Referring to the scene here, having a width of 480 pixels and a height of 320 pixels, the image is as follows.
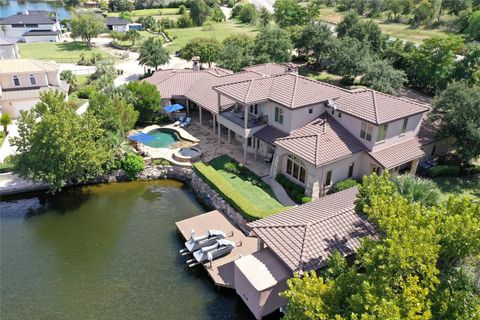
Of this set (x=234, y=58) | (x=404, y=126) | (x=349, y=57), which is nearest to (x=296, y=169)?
(x=404, y=126)

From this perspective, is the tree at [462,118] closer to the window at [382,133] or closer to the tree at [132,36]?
the window at [382,133]

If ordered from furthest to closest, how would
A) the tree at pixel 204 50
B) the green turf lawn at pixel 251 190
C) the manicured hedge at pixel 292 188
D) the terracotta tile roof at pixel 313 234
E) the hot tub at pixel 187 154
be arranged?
the tree at pixel 204 50 → the hot tub at pixel 187 154 → the manicured hedge at pixel 292 188 → the green turf lawn at pixel 251 190 → the terracotta tile roof at pixel 313 234

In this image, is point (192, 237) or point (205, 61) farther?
point (205, 61)

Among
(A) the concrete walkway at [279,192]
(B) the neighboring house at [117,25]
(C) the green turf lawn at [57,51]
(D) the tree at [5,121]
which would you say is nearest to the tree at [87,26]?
(C) the green turf lawn at [57,51]

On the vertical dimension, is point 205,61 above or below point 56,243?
above

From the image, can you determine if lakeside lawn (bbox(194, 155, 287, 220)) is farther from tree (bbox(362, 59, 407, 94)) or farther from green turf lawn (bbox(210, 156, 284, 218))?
tree (bbox(362, 59, 407, 94))

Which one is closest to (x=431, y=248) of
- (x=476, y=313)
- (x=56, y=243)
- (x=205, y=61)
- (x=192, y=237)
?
(x=476, y=313)

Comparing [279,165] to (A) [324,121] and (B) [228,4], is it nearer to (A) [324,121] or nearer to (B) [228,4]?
(A) [324,121]
